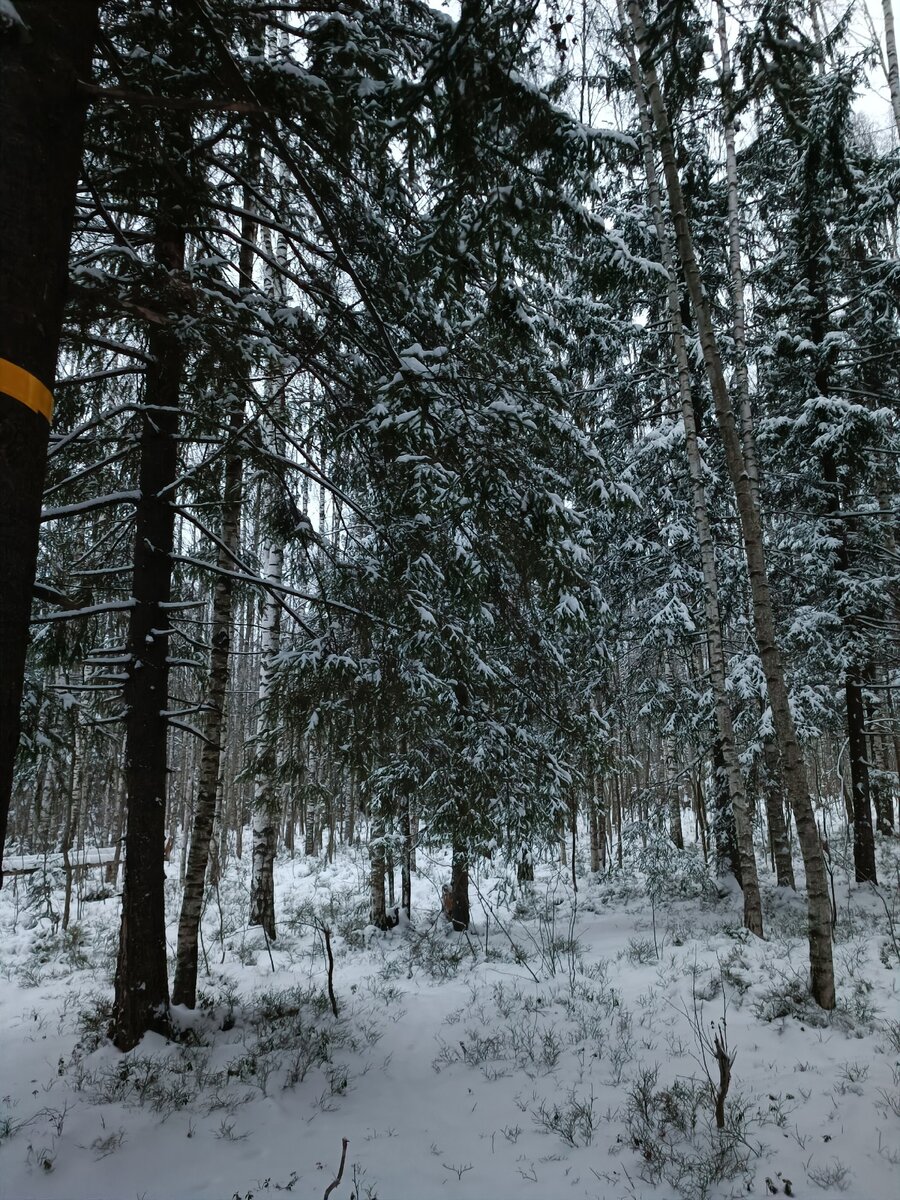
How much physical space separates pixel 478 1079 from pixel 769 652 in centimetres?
461

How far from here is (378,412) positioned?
3.94 m

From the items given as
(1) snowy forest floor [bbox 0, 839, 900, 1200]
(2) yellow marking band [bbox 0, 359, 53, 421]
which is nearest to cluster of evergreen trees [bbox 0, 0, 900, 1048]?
(2) yellow marking band [bbox 0, 359, 53, 421]

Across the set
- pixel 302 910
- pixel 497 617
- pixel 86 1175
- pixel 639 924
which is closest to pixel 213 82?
pixel 497 617

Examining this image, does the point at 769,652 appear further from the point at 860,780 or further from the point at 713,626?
the point at 860,780

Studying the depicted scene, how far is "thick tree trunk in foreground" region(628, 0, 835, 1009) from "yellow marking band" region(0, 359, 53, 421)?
18.9 ft

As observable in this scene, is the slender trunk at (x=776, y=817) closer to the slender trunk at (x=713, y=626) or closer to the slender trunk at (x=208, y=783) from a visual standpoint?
the slender trunk at (x=713, y=626)

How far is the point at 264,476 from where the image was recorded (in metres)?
5.66

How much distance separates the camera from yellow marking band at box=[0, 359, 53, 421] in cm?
176

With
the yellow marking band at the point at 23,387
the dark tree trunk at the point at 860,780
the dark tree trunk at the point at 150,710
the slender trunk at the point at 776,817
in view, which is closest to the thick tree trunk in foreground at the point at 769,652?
the dark tree trunk at the point at 150,710

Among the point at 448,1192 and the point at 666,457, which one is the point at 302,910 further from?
the point at 666,457

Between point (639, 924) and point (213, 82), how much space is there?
1117cm

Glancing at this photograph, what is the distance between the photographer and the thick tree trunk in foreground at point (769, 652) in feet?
18.8

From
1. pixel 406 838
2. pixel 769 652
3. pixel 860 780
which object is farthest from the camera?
pixel 860 780

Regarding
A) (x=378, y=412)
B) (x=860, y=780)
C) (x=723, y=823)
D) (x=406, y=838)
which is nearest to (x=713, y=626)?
(x=723, y=823)
